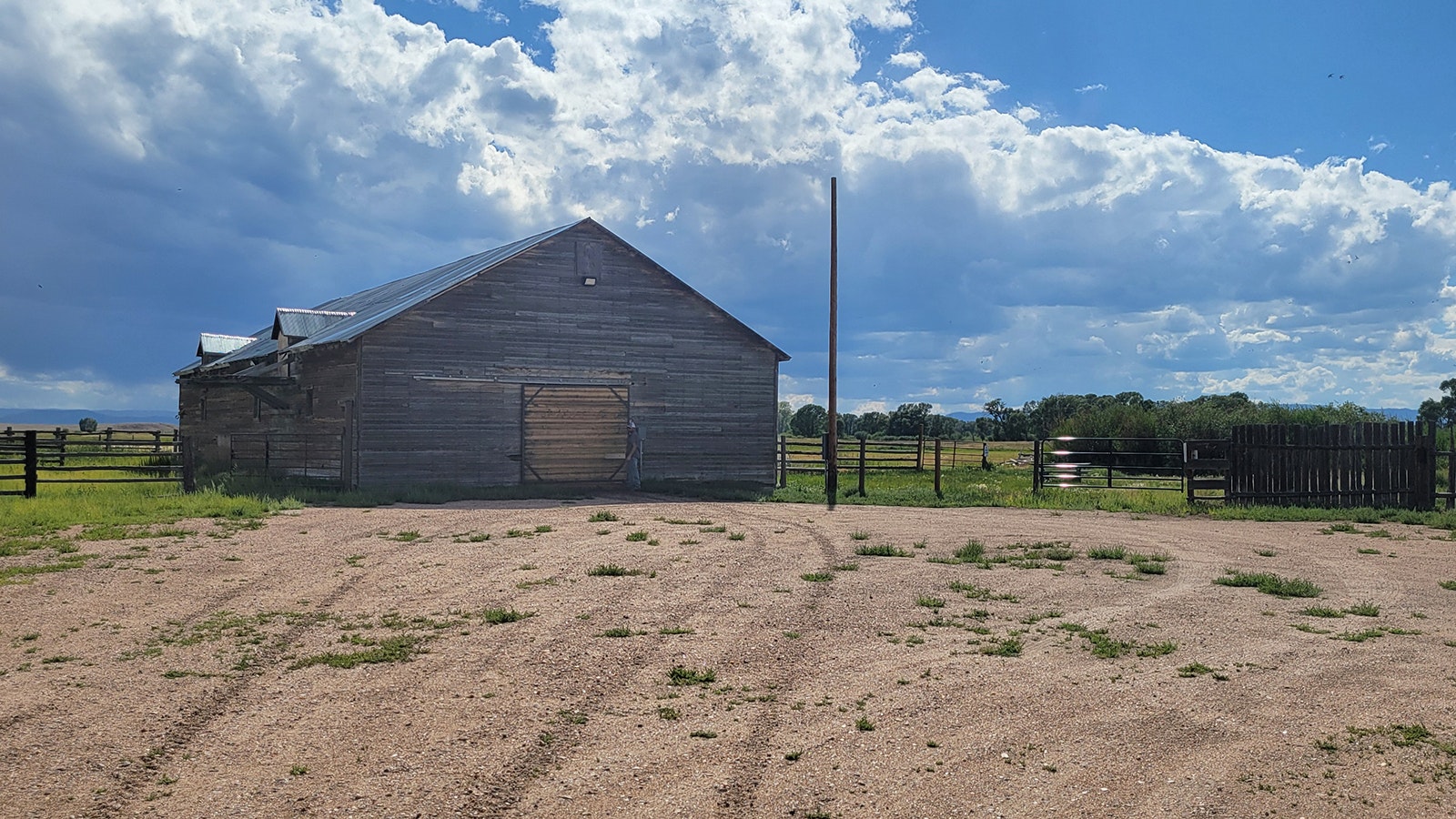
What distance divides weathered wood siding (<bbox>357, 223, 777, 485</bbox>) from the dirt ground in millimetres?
11560

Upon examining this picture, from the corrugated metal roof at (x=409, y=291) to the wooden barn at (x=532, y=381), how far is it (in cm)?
15

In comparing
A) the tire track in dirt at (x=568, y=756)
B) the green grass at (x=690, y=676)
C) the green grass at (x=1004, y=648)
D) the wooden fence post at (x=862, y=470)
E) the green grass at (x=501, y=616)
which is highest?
the wooden fence post at (x=862, y=470)

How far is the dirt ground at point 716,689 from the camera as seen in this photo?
204 inches

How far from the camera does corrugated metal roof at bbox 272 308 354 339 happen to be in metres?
29.9

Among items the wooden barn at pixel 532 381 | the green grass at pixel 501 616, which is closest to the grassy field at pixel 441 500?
the wooden barn at pixel 532 381

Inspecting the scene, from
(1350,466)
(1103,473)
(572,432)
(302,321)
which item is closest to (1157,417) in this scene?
(1103,473)

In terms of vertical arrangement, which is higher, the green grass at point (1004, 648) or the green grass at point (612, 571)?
the green grass at point (612, 571)

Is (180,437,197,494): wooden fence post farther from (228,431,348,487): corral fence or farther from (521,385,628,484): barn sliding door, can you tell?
(521,385,628,484): barn sliding door

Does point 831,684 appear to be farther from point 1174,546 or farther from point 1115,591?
point 1174,546

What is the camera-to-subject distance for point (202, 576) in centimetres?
1127

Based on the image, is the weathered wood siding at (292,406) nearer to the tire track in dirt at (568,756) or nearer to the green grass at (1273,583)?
A: the tire track in dirt at (568,756)

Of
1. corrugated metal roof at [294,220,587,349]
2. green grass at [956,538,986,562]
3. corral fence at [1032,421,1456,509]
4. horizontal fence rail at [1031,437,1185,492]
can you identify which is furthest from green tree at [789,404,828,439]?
green grass at [956,538,986,562]

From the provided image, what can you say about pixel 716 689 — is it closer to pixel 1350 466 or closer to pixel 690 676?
pixel 690 676

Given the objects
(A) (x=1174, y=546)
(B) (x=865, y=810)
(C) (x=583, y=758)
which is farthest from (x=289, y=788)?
(A) (x=1174, y=546)
